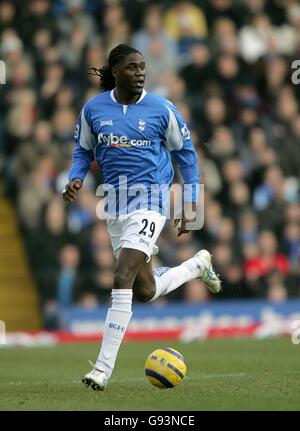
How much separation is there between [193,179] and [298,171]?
28.8 ft

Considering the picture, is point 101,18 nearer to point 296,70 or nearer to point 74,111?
point 74,111

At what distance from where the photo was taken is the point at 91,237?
55.9ft

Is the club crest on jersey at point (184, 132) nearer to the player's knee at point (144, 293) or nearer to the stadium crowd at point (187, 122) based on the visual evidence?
the player's knee at point (144, 293)

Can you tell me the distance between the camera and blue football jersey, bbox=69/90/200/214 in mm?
8953

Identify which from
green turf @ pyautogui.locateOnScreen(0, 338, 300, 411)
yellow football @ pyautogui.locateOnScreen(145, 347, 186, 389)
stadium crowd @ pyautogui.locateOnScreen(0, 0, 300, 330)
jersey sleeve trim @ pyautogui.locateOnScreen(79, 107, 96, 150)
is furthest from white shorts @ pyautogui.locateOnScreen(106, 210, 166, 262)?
stadium crowd @ pyautogui.locateOnScreen(0, 0, 300, 330)

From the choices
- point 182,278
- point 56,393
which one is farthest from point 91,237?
point 56,393

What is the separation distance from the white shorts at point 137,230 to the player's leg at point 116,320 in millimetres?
99

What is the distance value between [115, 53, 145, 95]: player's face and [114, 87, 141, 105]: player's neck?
3.0 inches

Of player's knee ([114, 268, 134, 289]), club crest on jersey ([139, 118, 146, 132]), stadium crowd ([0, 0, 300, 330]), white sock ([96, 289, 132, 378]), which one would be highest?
stadium crowd ([0, 0, 300, 330])

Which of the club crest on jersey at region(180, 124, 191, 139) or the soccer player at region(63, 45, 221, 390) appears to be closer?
the soccer player at region(63, 45, 221, 390)

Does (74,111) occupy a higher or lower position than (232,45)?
lower

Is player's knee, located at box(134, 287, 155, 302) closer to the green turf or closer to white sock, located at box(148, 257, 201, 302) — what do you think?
white sock, located at box(148, 257, 201, 302)

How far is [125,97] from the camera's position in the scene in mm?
9039

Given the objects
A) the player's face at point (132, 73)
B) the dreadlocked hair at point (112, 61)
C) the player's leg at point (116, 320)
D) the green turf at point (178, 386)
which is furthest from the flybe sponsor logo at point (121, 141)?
the green turf at point (178, 386)
